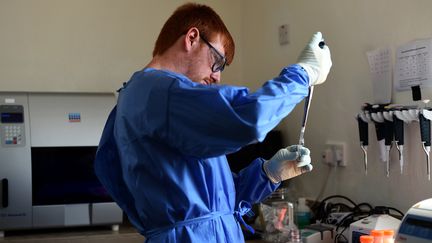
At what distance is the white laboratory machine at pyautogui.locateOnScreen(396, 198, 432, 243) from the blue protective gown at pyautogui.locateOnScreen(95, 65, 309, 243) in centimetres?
41

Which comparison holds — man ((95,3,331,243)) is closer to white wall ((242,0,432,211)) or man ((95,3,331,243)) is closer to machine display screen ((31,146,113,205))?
white wall ((242,0,432,211))

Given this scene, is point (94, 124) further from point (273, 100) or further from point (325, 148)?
point (273, 100)

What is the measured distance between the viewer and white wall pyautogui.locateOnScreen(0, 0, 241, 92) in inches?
96.0

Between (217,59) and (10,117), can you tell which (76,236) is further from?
(217,59)

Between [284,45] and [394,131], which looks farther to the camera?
[284,45]

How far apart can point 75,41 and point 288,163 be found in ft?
5.03

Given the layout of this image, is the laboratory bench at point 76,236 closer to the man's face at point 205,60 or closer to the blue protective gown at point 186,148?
the blue protective gown at point 186,148

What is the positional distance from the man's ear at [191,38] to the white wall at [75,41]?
1.38m

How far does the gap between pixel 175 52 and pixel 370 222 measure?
89 centimetres

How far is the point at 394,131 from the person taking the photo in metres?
1.75

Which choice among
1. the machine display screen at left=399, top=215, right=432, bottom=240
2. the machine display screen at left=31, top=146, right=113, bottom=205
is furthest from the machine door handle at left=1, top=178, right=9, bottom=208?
the machine display screen at left=399, top=215, right=432, bottom=240

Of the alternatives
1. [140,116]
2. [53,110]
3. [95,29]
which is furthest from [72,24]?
[140,116]

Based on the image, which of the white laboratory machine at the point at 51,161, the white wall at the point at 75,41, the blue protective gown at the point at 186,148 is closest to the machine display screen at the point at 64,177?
the white laboratory machine at the point at 51,161

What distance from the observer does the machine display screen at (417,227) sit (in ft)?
3.68
